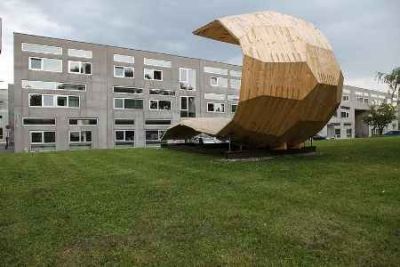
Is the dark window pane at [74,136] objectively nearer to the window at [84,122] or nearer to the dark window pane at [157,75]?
the window at [84,122]

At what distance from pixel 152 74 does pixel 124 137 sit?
7.76 m

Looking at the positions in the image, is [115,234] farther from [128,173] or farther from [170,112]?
[170,112]

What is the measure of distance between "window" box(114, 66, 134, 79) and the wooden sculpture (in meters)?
27.8

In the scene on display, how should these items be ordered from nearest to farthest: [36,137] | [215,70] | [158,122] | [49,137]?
1. [36,137]
2. [49,137]
3. [158,122]
4. [215,70]

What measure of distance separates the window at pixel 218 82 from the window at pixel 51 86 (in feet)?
55.9

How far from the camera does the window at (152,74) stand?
44250 mm

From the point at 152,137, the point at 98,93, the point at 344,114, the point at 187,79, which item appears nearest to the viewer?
the point at 98,93

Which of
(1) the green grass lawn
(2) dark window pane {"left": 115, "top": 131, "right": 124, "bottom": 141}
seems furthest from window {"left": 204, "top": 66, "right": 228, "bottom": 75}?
(1) the green grass lawn

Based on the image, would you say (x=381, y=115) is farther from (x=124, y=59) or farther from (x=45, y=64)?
(x=45, y=64)

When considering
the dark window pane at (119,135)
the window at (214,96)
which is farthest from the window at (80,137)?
the window at (214,96)

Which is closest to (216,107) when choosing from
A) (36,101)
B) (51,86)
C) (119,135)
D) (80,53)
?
(119,135)

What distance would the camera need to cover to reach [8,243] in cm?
537

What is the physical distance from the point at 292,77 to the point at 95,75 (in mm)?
30266

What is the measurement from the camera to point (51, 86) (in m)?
37.6
